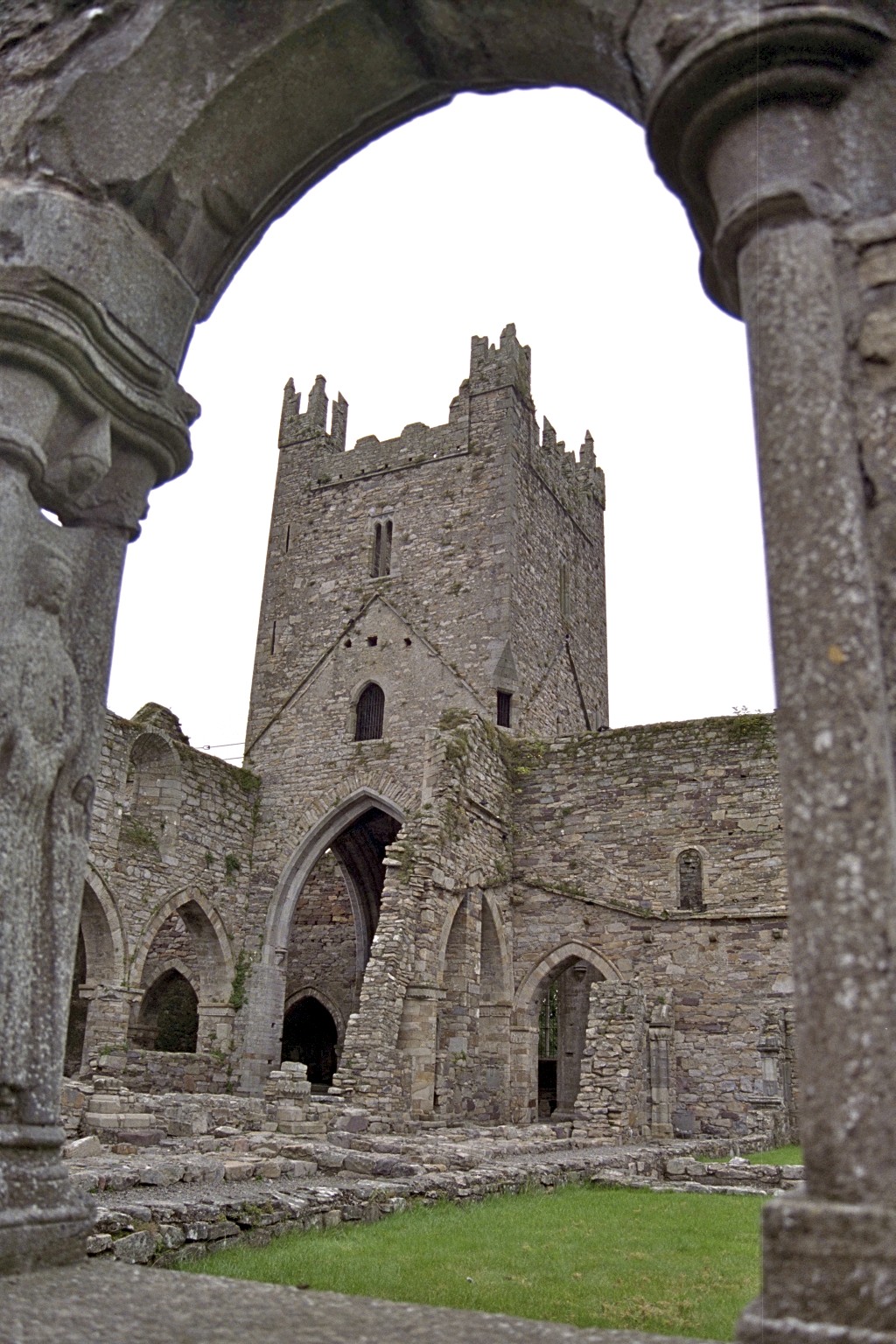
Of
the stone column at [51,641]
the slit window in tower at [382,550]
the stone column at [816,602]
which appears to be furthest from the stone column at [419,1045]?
the slit window in tower at [382,550]

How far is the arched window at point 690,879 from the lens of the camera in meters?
15.8

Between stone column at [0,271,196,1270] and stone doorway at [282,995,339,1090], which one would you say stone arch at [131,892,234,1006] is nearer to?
stone doorway at [282,995,339,1090]

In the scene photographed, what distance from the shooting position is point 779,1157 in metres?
11.7

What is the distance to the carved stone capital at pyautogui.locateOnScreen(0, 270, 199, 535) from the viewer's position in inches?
113

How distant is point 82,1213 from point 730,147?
283cm

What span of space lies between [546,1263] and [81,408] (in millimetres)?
4420

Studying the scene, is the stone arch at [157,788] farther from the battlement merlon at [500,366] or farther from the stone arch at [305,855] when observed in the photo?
the battlement merlon at [500,366]

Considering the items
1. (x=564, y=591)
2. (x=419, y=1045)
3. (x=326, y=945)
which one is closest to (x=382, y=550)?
(x=564, y=591)

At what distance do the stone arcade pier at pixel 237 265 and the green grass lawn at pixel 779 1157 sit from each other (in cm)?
939

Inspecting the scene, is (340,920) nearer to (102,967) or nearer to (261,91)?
(102,967)

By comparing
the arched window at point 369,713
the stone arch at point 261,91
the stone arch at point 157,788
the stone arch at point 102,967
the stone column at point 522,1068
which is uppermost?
the arched window at point 369,713

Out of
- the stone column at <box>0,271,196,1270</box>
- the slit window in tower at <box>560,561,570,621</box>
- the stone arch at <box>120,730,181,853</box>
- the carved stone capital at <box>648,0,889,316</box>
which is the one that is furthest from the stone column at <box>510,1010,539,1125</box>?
the carved stone capital at <box>648,0,889,316</box>

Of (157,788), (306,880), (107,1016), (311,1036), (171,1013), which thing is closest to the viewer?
(107,1016)

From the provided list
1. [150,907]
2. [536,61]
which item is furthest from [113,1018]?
[536,61]
